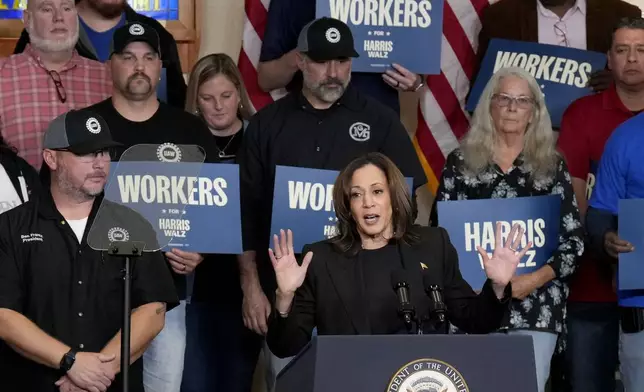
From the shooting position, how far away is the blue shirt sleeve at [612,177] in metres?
6.05

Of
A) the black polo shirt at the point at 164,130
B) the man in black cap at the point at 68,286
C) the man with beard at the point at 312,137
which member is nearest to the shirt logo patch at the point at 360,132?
the man with beard at the point at 312,137

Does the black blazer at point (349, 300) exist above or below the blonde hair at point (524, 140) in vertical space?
below

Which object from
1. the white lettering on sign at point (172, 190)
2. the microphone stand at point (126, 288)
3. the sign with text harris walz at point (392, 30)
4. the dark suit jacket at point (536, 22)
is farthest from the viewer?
the dark suit jacket at point (536, 22)

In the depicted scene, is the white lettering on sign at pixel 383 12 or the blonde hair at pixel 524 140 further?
the white lettering on sign at pixel 383 12

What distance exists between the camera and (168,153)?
5.50 metres

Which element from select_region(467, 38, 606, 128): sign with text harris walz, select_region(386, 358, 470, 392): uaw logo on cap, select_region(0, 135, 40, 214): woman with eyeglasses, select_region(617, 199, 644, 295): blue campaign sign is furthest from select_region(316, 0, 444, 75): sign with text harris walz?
select_region(386, 358, 470, 392): uaw logo on cap

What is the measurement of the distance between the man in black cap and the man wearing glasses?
2669 mm

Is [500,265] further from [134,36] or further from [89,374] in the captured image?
[134,36]

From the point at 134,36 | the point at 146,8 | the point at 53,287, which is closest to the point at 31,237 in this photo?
the point at 53,287

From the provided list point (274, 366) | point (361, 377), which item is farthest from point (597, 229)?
point (361, 377)

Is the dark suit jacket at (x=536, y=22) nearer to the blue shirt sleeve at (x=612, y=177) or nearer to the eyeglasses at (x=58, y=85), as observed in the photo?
the blue shirt sleeve at (x=612, y=177)

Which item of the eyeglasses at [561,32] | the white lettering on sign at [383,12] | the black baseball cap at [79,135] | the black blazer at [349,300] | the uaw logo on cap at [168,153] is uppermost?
the white lettering on sign at [383,12]

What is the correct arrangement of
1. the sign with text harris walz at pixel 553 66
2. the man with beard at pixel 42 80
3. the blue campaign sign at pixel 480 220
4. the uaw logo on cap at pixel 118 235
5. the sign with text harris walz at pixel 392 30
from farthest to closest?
the sign with text harris walz at pixel 553 66 < the sign with text harris walz at pixel 392 30 < the man with beard at pixel 42 80 < the blue campaign sign at pixel 480 220 < the uaw logo on cap at pixel 118 235

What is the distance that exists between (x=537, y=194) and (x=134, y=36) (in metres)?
2.00
